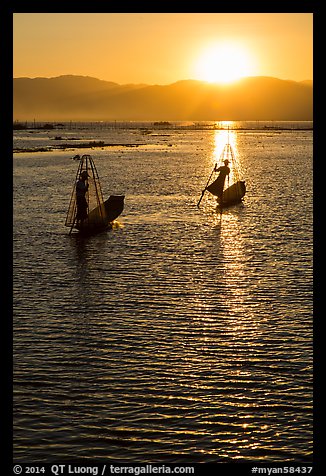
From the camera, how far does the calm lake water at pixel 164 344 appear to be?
10656 millimetres

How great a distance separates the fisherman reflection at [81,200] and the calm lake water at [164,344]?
1084 millimetres

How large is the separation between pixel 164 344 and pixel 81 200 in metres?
14.4

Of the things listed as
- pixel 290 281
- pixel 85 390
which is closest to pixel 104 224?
pixel 290 281

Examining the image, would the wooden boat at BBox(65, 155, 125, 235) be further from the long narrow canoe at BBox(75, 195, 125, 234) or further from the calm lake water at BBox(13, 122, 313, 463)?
the calm lake water at BBox(13, 122, 313, 463)

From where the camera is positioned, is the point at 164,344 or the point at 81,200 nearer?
the point at 164,344

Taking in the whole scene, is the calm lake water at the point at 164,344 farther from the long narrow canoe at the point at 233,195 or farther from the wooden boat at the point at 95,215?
the long narrow canoe at the point at 233,195

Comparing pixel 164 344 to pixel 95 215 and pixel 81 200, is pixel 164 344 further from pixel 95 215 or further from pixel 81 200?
pixel 95 215

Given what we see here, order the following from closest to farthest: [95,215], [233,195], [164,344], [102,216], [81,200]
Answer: [164,344], [81,200], [95,215], [102,216], [233,195]

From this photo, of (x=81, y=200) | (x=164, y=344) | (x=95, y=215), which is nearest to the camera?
(x=164, y=344)

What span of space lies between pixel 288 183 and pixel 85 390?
147 feet

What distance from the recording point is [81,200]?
28.2 meters

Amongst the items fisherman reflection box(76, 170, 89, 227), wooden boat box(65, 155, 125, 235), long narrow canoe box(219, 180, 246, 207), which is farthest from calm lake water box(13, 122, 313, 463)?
long narrow canoe box(219, 180, 246, 207)

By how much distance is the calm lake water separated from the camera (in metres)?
10.7

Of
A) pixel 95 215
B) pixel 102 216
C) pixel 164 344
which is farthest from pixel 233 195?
pixel 164 344
